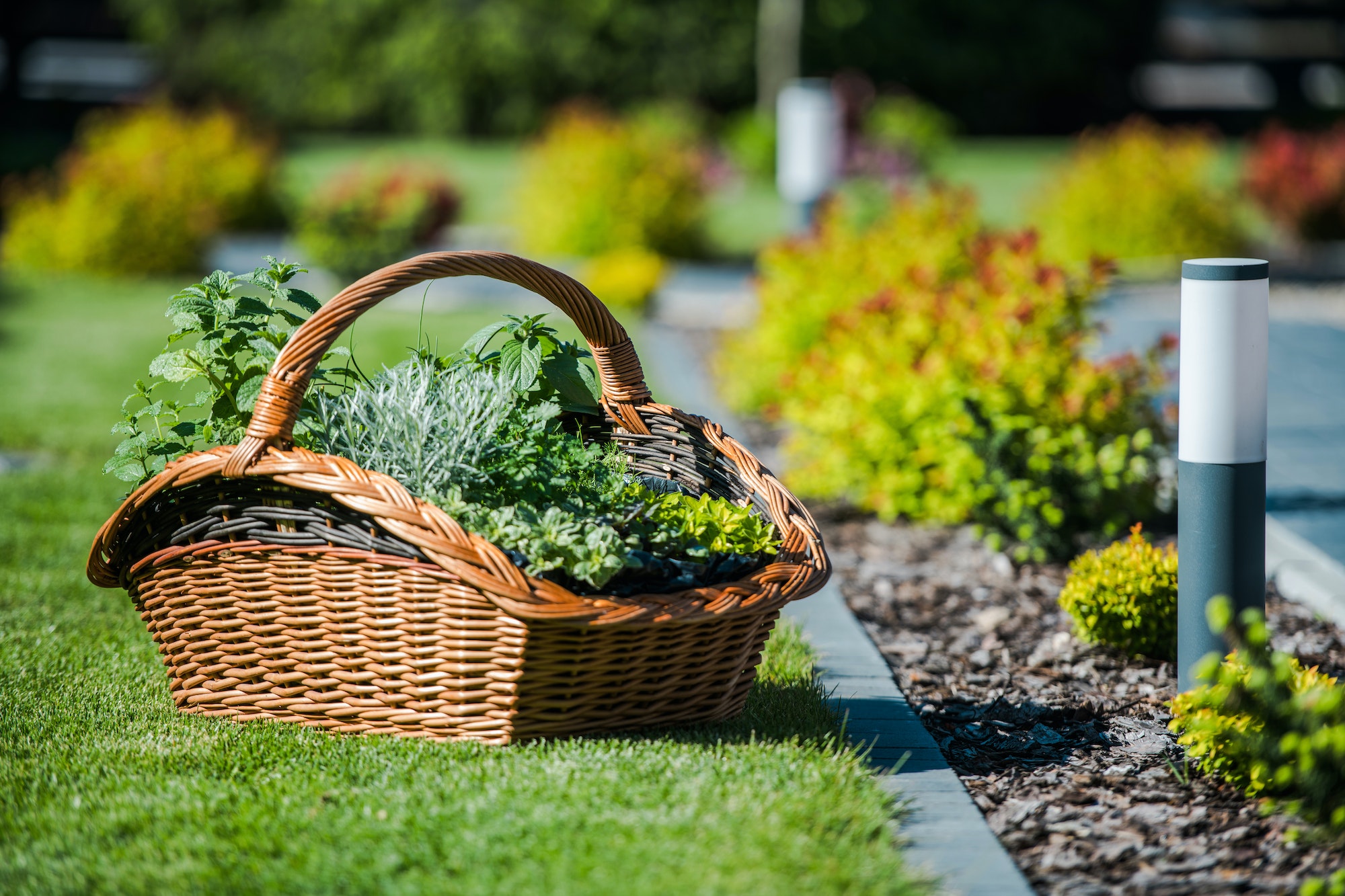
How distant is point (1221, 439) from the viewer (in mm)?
2789

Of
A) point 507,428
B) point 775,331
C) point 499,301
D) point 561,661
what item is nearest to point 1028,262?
point 775,331

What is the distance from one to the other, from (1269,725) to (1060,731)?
0.74 meters

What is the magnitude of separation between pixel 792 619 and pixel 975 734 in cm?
93

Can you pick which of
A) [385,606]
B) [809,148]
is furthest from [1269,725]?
[809,148]

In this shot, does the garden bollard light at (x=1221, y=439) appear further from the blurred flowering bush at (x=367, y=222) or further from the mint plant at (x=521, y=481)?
the blurred flowering bush at (x=367, y=222)

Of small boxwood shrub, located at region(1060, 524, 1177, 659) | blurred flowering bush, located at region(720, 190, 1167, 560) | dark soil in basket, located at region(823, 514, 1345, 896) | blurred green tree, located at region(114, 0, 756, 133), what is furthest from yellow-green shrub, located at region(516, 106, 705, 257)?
blurred green tree, located at region(114, 0, 756, 133)

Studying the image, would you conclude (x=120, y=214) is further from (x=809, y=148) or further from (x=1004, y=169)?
(x=1004, y=169)

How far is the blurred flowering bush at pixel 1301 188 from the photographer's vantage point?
1362 cm

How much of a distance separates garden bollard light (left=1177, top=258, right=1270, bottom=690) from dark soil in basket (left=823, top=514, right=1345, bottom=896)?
327mm

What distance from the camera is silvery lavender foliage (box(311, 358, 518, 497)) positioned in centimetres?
273

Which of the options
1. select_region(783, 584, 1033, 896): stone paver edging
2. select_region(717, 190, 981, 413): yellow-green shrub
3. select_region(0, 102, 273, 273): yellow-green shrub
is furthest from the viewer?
select_region(0, 102, 273, 273): yellow-green shrub

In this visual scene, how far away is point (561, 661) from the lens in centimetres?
254

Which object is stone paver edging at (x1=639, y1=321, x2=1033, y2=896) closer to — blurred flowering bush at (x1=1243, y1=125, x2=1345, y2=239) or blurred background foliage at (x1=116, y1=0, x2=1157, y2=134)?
blurred flowering bush at (x1=1243, y1=125, x2=1345, y2=239)

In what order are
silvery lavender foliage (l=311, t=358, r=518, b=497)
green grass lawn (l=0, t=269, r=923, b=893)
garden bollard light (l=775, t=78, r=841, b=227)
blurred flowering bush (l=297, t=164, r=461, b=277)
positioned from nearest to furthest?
green grass lawn (l=0, t=269, r=923, b=893)
silvery lavender foliage (l=311, t=358, r=518, b=497)
garden bollard light (l=775, t=78, r=841, b=227)
blurred flowering bush (l=297, t=164, r=461, b=277)
